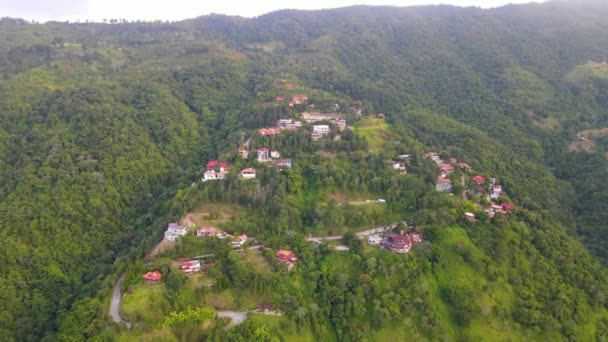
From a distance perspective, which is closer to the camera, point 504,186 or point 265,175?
point 265,175

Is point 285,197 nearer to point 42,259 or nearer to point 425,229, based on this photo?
point 425,229

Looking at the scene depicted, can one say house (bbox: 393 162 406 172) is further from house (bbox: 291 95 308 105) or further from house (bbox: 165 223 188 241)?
house (bbox: 165 223 188 241)

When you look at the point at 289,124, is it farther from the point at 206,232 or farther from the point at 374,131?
the point at 206,232

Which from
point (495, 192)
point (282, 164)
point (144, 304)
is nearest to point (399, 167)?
point (495, 192)

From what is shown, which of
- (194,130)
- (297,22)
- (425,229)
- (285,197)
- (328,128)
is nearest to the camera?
(425,229)

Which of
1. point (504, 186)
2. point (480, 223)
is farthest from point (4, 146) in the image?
point (504, 186)
